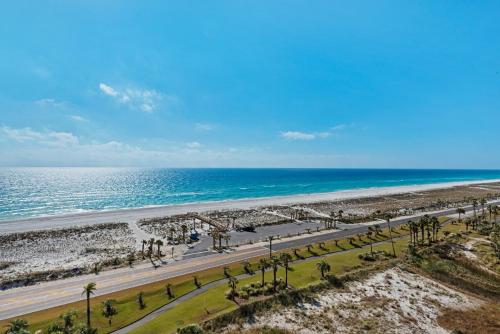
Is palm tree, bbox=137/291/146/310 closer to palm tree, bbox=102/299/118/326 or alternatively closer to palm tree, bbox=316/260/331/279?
palm tree, bbox=102/299/118/326

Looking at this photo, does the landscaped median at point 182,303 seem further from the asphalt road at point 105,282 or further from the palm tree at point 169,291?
the asphalt road at point 105,282

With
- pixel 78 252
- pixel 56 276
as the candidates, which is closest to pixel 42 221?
pixel 78 252

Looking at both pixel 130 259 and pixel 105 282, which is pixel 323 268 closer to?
pixel 105 282

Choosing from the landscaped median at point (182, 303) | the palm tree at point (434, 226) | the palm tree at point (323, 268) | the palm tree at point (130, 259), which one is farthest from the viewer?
the palm tree at point (434, 226)

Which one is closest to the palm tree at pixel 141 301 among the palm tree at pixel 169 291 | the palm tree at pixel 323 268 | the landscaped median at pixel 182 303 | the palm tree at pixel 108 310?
the landscaped median at pixel 182 303

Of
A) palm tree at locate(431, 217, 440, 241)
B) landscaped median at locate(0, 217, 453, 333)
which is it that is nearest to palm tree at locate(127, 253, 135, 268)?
landscaped median at locate(0, 217, 453, 333)
